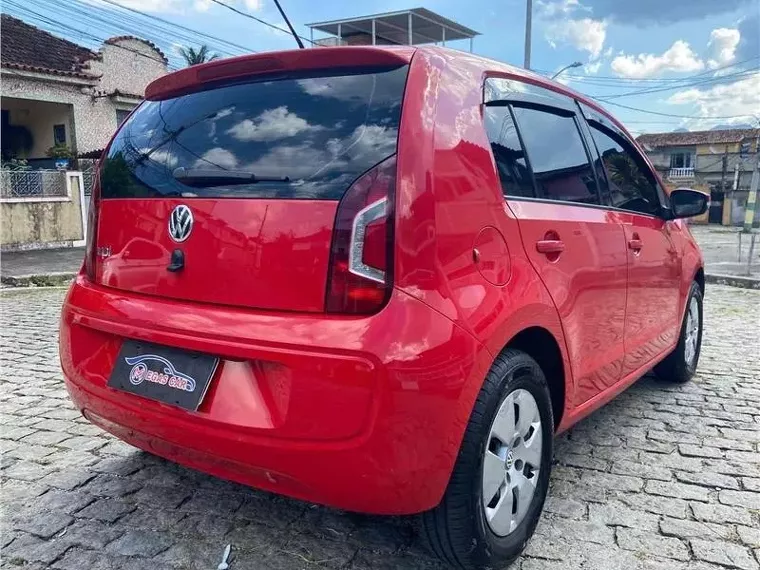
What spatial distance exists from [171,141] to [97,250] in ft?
1.70

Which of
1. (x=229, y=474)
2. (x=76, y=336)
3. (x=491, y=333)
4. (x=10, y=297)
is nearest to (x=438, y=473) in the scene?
(x=491, y=333)

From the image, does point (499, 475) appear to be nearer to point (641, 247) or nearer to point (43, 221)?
point (641, 247)

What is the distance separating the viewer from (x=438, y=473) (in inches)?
73.2

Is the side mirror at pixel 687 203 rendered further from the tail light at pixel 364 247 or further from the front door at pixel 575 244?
the tail light at pixel 364 247

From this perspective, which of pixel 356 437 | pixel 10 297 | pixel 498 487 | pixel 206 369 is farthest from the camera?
pixel 10 297

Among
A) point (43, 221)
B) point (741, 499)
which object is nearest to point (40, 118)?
point (43, 221)

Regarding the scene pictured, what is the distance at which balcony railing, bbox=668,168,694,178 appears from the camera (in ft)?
167

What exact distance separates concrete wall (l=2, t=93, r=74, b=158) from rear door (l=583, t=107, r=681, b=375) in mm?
17850

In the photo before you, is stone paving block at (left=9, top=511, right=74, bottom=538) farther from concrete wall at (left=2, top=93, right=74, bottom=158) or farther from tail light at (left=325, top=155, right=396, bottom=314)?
concrete wall at (left=2, top=93, right=74, bottom=158)

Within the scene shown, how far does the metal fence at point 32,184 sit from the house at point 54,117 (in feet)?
0.06

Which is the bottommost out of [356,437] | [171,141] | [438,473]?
[438,473]

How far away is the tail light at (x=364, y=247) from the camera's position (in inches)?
71.8

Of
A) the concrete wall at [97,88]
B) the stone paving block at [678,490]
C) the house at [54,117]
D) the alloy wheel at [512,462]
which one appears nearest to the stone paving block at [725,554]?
A: the stone paving block at [678,490]

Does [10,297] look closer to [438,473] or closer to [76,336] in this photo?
[76,336]
